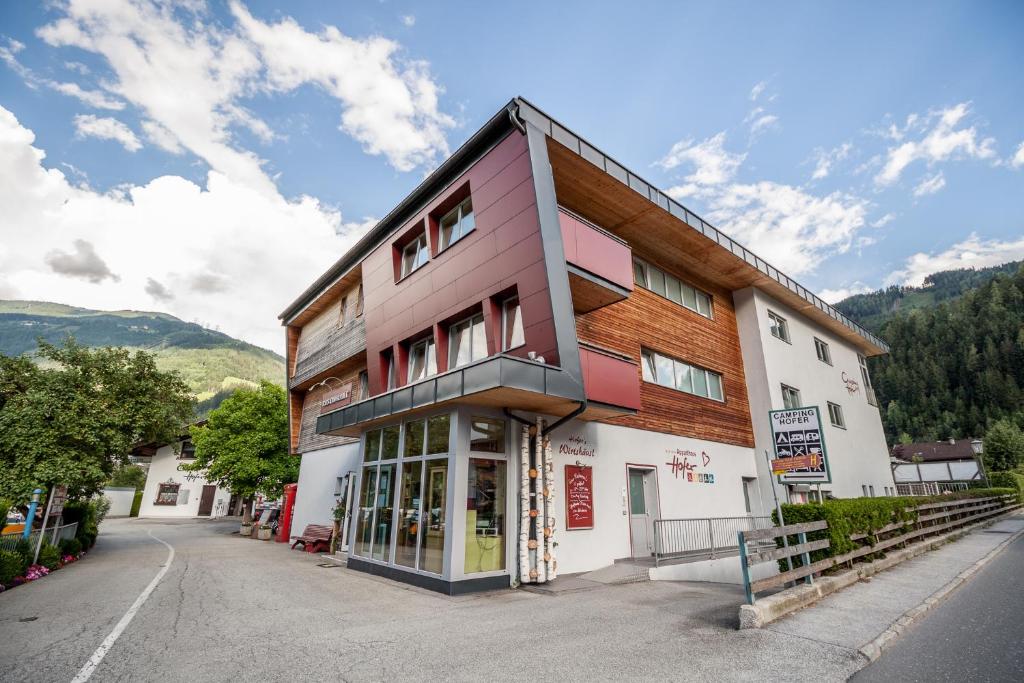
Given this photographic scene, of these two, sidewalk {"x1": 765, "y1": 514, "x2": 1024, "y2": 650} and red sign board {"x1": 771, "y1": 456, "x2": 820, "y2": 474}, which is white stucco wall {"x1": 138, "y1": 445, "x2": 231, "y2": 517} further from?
sidewalk {"x1": 765, "y1": 514, "x2": 1024, "y2": 650}

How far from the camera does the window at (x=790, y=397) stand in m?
18.1

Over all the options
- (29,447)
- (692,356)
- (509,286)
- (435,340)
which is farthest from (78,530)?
(692,356)

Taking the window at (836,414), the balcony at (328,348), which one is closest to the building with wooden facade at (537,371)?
the balcony at (328,348)

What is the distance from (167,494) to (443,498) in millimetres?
39273

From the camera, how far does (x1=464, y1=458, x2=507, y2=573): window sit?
29.4ft

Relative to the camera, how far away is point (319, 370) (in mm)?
19297

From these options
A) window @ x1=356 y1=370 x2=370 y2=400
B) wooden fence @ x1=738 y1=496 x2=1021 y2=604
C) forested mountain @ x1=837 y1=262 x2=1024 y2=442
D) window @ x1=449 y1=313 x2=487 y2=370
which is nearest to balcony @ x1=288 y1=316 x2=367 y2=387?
window @ x1=356 y1=370 x2=370 y2=400

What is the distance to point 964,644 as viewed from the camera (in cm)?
501

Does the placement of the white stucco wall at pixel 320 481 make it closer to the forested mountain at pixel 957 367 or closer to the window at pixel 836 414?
the window at pixel 836 414

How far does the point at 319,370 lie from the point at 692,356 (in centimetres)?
1449

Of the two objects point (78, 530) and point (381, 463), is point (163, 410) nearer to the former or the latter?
point (78, 530)

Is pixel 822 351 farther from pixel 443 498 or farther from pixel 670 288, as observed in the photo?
pixel 443 498

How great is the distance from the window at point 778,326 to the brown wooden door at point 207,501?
4183 centimetres

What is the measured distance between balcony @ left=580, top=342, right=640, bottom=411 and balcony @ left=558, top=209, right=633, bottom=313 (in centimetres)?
152
